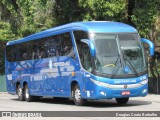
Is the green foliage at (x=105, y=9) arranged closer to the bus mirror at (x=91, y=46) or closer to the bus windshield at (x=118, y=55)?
the bus windshield at (x=118, y=55)

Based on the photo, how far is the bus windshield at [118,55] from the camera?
18.8 metres

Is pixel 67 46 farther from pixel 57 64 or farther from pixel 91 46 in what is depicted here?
pixel 91 46

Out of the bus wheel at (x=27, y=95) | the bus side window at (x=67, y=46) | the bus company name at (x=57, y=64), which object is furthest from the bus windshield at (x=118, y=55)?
the bus wheel at (x=27, y=95)

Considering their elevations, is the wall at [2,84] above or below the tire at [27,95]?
below

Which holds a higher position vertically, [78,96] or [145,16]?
[145,16]

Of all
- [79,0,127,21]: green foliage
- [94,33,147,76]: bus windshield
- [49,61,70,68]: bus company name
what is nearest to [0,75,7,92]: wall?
[79,0,127,21]: green foliage

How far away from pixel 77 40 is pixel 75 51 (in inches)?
18.5

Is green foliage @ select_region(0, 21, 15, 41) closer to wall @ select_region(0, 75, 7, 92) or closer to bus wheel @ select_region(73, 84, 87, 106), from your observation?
wall @ select_region(0, 75, 7, 92)

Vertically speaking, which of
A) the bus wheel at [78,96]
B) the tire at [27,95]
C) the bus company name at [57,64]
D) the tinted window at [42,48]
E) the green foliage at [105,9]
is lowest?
the tire at [27,95]

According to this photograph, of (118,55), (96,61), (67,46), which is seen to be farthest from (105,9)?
(96,61)

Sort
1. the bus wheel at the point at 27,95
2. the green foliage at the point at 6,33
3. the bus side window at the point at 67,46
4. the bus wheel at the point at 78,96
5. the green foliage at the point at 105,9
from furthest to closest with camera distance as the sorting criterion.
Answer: the green foliage at the point at 6,33
the green foliage at the point at 105,9
the bus wheel at the point at 27,95
the bus side window at the point at 67,46
the bus wheel at the point at 78,96

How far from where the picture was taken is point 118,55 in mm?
19031

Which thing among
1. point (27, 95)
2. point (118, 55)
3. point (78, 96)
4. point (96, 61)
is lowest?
point (27, 95)

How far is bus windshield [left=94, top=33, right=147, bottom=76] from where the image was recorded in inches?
739
